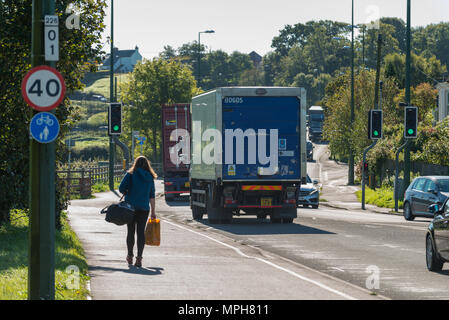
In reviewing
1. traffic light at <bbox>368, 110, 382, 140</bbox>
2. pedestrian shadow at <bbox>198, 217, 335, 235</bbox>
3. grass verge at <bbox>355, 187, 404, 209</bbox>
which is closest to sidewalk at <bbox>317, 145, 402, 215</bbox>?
grass verge at <bbox>355, 187, 404, 209</bbox>

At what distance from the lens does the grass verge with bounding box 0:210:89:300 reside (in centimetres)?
1073

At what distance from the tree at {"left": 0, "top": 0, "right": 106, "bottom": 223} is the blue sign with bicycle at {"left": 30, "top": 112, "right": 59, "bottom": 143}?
25.9 feet

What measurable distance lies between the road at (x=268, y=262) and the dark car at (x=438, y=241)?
22 cm

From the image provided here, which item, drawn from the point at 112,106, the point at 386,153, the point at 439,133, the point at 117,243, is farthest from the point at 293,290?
the point at 386,153

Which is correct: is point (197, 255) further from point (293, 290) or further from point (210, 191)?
point (210, 191)

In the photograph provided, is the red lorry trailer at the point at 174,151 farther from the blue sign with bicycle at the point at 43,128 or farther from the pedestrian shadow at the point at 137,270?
the blue sign with bicycle at the point at 43,128

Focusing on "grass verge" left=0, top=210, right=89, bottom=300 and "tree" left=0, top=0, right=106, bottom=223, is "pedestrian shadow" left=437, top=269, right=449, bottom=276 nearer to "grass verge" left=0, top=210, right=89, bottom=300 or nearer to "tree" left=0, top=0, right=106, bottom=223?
"grass verge" left=0, top=210, right=89, bottom=300

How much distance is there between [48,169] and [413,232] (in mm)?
15920

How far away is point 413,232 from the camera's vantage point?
78.7 ft

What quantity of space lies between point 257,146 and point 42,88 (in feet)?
51.7

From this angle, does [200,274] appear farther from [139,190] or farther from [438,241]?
[438,241]

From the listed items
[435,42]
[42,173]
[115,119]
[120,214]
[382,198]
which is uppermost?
[435,42]

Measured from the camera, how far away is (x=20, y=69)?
17672 mm

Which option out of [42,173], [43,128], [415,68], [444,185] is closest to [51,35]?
[43,128]
